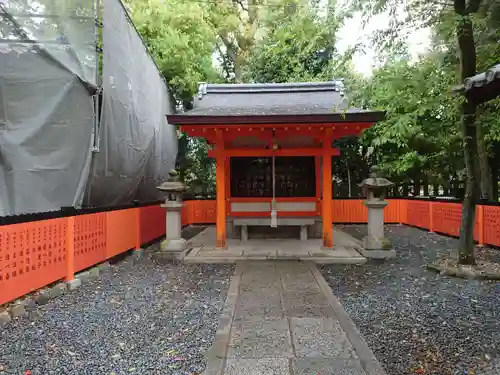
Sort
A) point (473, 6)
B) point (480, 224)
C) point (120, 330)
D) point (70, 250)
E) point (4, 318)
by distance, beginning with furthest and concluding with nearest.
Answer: point (480, 224) → point (473, 6) → point (70, 250) → point (4, 318) → point (120, 330)

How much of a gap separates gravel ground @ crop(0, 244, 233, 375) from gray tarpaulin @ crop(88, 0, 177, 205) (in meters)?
2.15

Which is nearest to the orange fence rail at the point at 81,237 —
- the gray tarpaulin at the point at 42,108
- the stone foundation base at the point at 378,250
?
the gray tarpaulin at the point at 42,108

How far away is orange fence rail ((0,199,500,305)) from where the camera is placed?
162 inches

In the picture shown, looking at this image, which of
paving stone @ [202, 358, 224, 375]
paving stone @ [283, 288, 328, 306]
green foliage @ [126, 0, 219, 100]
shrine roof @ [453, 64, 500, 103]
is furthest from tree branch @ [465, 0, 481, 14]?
green foliage @ [126, 0, 219, 100]

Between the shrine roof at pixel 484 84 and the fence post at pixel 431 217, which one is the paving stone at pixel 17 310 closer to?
the shrine roof at pixel 484 84

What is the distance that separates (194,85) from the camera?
45.8 ft

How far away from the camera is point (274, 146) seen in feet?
26.6

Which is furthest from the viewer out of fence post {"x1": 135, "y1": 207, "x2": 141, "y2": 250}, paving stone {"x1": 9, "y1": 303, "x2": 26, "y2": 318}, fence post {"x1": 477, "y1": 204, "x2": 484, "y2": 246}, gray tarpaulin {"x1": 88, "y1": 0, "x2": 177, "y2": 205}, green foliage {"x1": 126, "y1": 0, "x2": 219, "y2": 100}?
green foliage {"x1": 126, "y1": 0, "x2": 219, "y2": 100}

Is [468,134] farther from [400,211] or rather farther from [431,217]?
[400,211]

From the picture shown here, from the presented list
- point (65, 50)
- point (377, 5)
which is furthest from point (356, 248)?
point (65, 50)

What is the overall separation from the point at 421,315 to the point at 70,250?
180 inches

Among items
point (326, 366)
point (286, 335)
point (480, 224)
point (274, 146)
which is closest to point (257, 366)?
point (326, 366)

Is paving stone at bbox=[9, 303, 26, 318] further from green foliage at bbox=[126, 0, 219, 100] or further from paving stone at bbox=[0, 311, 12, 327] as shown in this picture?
green foliage at bbox=[126, 0, 219, 100]

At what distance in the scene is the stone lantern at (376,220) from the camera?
732 centimetres
